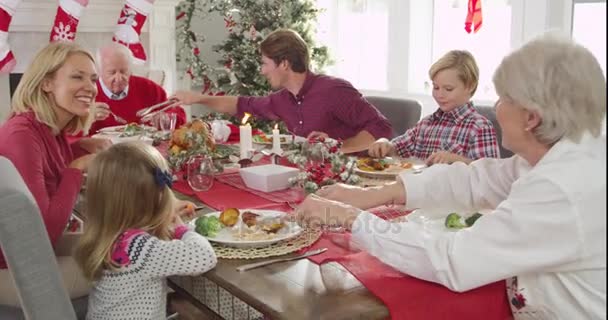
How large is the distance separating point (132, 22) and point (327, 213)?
3.82 m

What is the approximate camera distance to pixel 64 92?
A: 2.06m

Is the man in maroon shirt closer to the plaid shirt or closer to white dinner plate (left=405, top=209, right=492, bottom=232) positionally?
the plaid shirt

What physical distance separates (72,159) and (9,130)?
35cm

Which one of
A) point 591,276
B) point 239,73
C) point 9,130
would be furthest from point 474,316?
point 239,73

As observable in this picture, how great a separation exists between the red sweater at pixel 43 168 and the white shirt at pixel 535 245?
0.84 metres

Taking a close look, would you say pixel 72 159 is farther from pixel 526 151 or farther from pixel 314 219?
pixel 526 151

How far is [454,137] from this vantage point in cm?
263

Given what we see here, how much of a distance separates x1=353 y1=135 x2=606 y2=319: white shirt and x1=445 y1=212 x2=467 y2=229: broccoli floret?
0.21 metres

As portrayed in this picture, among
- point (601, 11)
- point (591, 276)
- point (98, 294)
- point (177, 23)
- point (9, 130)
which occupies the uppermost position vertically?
point (177, 23)

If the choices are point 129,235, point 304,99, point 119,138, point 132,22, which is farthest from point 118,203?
point 132,22

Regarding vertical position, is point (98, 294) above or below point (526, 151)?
below

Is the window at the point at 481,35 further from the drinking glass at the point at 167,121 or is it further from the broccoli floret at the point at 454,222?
the broccoli floret at the point at 454,222

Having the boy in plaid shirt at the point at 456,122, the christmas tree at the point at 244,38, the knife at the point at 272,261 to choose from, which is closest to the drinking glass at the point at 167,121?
the boy in plaid shirt at the point at 456,122

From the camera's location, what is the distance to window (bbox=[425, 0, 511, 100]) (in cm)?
472
